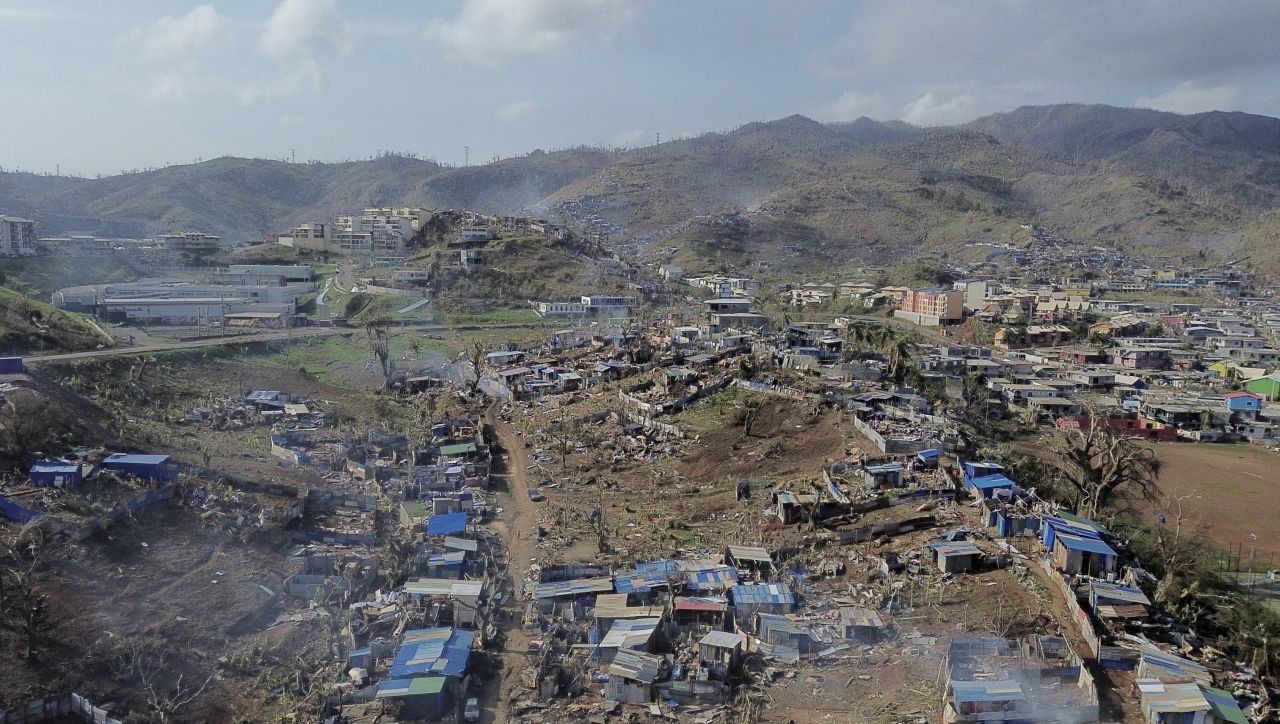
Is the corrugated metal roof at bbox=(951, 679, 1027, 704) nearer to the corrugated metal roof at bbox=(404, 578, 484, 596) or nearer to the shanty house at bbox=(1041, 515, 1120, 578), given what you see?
the shanty house at bbox=(1041, 515, 1120, 578)

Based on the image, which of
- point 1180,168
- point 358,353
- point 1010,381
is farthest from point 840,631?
point 1180,168

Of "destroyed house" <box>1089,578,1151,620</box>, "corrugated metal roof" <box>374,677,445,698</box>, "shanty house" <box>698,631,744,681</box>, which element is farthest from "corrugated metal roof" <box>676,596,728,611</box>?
"destroyed house" <box>1089,578,1151,620</box>

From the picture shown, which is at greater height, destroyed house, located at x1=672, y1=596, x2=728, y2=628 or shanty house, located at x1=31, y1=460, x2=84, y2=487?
shanty house, located at x1=31, y1=460, x2=84, y2=487

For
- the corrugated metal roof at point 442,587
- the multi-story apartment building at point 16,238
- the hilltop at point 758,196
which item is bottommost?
the corrugated metal roof at point 442,587

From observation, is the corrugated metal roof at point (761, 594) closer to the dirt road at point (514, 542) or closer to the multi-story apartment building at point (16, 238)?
the dirt road at point (514, 542)

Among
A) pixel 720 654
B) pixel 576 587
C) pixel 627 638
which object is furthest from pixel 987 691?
pixel 576 587

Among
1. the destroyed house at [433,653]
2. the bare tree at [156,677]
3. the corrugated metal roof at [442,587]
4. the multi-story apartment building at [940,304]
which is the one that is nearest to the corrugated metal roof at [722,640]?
the destroyed house at [433,653]

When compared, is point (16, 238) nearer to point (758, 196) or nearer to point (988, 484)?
point (988, 484)
